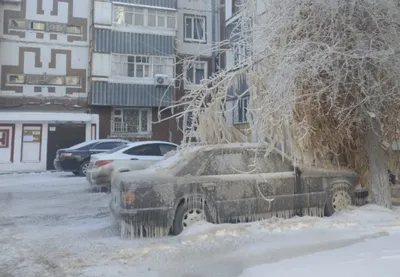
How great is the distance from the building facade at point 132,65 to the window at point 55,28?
163 cm

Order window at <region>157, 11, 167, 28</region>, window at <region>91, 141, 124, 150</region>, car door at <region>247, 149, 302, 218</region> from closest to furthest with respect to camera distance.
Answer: car door at <region>247, 149, 302, 218</region> < window at <region>91, 141, 124, 150</region> < window at <region>157, 11, 167, 28</region>

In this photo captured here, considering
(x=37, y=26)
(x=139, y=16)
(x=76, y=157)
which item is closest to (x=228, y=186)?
(x=76, y=157)

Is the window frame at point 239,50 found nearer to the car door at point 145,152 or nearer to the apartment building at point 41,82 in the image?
the car door at point 145,152

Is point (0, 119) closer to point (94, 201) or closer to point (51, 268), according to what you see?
point (94, 201)

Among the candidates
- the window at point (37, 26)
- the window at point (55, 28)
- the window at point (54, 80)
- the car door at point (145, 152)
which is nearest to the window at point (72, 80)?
the window at point (54, 80)

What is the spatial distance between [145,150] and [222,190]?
230 inches

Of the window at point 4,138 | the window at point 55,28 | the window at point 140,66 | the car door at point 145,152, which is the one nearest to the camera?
the car door at point 145,152

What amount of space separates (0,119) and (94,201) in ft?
42.0

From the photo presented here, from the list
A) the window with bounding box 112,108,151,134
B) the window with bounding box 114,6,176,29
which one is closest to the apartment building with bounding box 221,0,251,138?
the window with bounding box 114,6,176,29

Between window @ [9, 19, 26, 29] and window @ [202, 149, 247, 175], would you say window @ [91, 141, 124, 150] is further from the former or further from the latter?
window @ [202, 149, 247, 175]

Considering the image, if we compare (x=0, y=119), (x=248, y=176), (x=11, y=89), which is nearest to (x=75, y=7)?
(x=11, y=89)

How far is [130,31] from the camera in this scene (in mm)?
23078

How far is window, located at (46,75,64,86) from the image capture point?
876 inches

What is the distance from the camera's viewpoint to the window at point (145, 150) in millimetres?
12461
